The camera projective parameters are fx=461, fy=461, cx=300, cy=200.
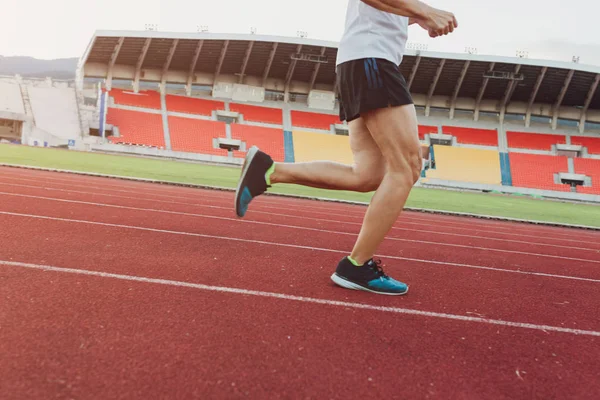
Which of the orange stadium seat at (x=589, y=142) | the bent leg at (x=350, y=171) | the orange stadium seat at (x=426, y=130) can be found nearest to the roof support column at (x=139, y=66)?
the orange stadium seat at (x=426, y=130)

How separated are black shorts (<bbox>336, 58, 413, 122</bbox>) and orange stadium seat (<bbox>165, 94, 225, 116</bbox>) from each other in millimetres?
30774

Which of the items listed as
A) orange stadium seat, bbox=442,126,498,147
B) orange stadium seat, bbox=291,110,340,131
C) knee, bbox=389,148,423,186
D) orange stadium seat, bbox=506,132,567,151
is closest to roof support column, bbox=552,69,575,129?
orange stadium seat, bbox=506,132,567,151

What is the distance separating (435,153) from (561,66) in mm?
9333

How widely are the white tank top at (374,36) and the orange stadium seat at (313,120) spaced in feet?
99.4

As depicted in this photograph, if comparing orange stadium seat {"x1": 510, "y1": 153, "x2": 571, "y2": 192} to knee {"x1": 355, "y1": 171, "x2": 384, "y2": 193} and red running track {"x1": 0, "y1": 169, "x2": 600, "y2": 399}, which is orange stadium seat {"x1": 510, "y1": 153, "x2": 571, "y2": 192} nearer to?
red running track {"x1": 0, "y1": 169, "x2": 600, "y2": 399}

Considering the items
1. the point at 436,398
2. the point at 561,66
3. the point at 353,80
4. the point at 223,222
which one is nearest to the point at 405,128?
the point at 353,80

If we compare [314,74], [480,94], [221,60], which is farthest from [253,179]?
[480,94]

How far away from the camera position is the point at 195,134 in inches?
1175

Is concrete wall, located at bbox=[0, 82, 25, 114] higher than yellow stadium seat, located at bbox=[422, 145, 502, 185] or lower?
higher

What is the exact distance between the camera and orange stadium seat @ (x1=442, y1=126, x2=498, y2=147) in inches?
1276

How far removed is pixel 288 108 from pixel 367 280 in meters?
32.4

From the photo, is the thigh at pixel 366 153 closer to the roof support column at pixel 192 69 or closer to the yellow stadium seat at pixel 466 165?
the yellow stadium seat at pixel 466 165

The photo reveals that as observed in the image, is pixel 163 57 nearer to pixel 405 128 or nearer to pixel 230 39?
pixel 230 39

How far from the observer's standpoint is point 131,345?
5.13ft
